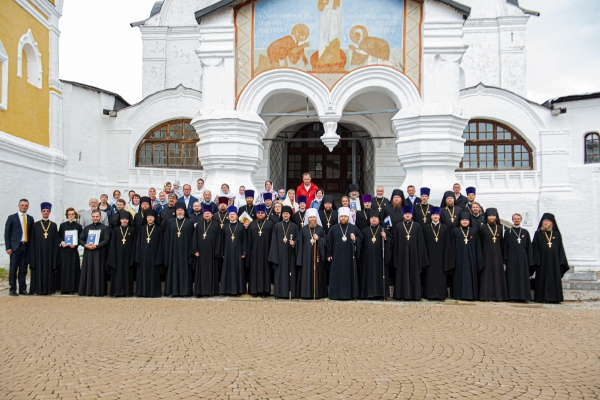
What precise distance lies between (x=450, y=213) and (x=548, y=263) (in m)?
1.68

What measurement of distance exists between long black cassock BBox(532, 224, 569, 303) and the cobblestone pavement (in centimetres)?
89

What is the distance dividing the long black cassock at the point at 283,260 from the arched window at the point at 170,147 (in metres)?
7.22

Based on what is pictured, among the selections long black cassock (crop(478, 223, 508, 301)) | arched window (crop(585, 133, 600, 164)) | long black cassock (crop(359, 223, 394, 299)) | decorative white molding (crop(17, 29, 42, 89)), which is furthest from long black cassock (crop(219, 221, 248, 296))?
arched window (crop(585, 133, 600, 164))

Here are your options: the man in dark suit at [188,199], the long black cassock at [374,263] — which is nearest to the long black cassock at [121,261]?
the man in dark suit at [188,199]

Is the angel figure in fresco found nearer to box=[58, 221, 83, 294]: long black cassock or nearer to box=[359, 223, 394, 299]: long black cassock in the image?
box=[359, 223, 394, 299]: long black cassock

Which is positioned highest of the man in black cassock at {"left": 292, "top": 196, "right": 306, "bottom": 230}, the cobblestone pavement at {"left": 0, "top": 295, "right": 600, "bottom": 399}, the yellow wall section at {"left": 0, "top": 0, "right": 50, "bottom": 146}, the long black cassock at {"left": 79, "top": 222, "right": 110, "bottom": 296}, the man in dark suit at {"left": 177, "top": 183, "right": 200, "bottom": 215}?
the yellow wall section at {"left": 0, "top": 0, "right": 50, "bottom": 146}

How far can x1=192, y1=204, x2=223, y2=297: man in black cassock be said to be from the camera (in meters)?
8.99

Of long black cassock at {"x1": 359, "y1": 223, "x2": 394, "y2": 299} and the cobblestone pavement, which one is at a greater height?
long black cassock at {"x1": 359, "y1": 223, "x2": 394, "y2": 299}

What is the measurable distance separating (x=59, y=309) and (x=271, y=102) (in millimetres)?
7614

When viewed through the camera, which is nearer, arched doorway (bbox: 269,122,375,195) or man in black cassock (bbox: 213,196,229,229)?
man in black cassock (bbox: 213,196,229,229)

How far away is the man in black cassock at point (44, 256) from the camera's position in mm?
9172

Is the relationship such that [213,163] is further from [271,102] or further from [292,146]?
[292,146]

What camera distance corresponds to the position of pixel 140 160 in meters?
15.7

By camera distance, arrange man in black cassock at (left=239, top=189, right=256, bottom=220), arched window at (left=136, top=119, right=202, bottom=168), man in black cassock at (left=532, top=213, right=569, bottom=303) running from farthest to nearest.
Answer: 1. arched window at (left=136, top=119, right=202, bottom=168)
2. man in black cassock at (left=239, top=189, right=256, bottom=220)
3. man in black cassock at (left=532, top=213, right=569, bottom=303)
